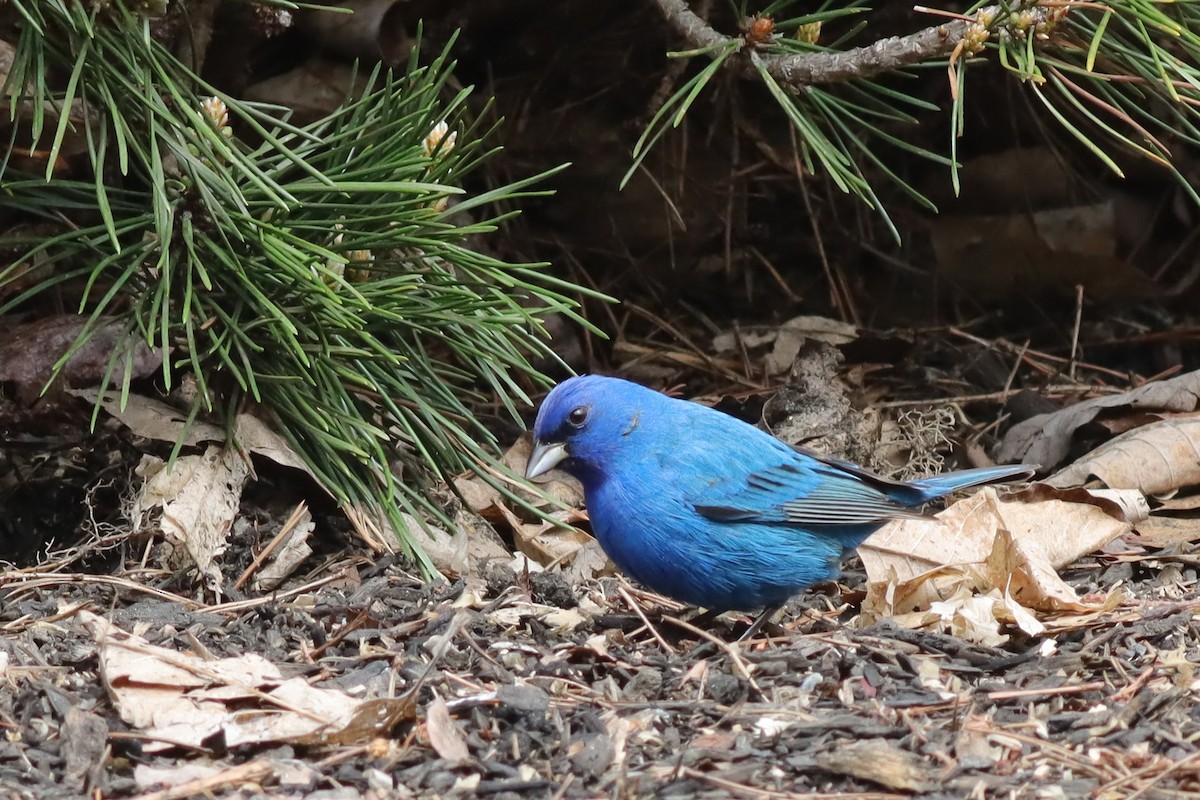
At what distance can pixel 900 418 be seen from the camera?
4457mm

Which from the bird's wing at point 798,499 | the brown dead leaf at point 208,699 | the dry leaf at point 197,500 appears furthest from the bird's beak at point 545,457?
the brown dead leaf at point 208,699

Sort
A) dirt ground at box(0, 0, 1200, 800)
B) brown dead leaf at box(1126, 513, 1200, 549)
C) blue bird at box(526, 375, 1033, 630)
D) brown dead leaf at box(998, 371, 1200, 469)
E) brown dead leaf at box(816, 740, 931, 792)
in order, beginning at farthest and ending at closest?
brown dead leaf at box(998, 371, 1200, 469)
brown dead leaf at box(1126, 513, 1200, 549)
blue bird at box(526, 375, 1033, 630)
dirt ground at box(0, 0, 1200, 800)
brown dead leaf at box(816, 740, 931, 792)

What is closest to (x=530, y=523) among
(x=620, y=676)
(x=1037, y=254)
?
(x=620, y=676)

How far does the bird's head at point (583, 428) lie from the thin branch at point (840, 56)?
949 millimetres

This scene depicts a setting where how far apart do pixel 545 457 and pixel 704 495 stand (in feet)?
1.37

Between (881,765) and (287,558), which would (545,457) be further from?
(881,765)

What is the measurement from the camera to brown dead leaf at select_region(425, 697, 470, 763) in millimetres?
2305

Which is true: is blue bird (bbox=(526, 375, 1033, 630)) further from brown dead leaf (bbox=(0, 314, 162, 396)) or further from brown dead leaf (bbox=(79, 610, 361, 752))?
brown dead leaf (bbox=(0, 314, 162, 396))

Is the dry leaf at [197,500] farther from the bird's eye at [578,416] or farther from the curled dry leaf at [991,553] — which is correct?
the curled dry leaf at [991,553]

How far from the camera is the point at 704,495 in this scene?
10.8 ft

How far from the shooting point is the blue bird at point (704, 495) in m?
3.21

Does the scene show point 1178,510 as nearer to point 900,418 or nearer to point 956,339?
→ point 900,418

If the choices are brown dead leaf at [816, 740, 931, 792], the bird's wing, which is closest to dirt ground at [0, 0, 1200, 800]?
brown dead leaf at [816, 740, 931, 792]

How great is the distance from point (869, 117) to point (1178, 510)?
2.15m
